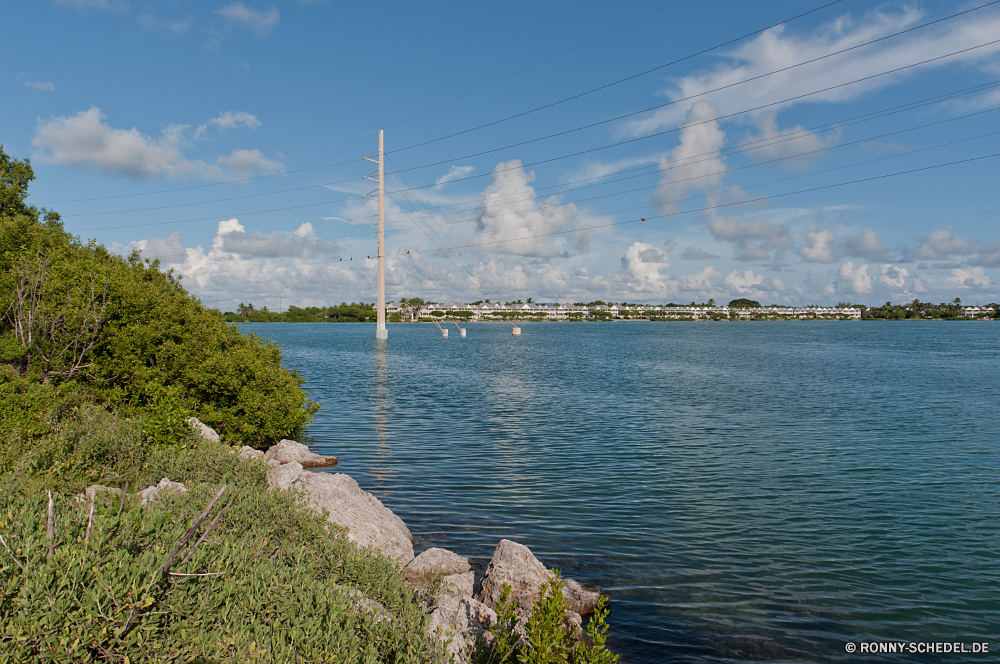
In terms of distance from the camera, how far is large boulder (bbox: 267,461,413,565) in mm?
12773

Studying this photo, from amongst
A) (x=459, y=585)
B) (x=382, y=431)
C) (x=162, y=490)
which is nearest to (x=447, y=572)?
(x=459, y=585)

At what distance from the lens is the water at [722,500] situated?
11.7 metres

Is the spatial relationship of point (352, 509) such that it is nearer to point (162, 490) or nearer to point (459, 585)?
point (459, 585)

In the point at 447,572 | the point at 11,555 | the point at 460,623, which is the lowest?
the point at 447,572

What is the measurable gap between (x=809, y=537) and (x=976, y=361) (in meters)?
80.4

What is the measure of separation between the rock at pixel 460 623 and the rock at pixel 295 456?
1325 centimetres

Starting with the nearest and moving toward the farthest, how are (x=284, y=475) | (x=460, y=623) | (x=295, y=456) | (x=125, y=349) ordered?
(x=460, y=623)
(x=284, y=475)
(x=125, y=349)
(x=295, y=456)

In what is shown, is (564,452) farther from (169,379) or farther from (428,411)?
(169,379)

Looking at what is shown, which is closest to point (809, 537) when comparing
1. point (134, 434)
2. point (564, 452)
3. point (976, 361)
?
point (564, 452)

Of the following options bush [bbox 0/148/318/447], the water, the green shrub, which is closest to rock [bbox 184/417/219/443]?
bush [bbox 0/148/318/447]

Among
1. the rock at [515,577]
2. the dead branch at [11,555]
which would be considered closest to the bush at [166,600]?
the dead branch at [11,555]

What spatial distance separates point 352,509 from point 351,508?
0.14 ft

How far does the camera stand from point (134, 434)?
1470 cm

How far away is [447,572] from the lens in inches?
476
